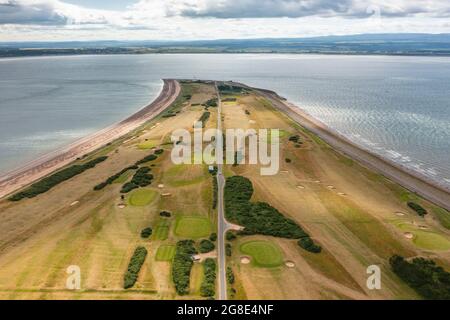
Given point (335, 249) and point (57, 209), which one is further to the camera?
point (57, 209)

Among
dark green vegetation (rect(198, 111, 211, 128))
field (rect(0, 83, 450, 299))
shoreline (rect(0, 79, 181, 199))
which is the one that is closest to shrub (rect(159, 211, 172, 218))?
field (rect(0, 83, 450, 299))

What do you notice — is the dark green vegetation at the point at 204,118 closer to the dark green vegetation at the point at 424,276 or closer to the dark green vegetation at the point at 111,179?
the dark green vegetation at the point at 111,179

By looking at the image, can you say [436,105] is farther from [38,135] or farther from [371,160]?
[38,135]

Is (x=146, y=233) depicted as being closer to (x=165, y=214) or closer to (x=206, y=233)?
(x=165, y=214)

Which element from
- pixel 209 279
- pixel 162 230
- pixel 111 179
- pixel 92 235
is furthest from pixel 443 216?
pixel 111 179

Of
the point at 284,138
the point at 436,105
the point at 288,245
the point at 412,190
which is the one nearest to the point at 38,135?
the point at 284,138

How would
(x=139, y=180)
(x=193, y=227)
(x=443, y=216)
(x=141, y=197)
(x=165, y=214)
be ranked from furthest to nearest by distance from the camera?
(x=139, y=180), (x=141, y=197), (x=443, y=216), (x=165, y=214), (x=193, y=227)

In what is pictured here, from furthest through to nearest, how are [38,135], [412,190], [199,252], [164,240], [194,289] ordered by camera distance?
[38,135] → [412,190] → [164,240] → [199,252] → [194,289]
